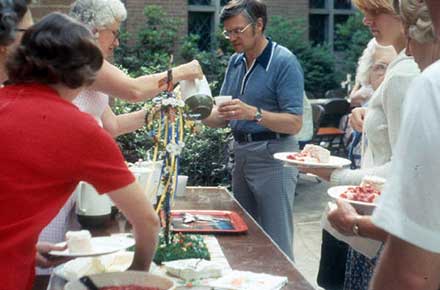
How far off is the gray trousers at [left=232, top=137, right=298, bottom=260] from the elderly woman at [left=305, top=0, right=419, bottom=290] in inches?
44.1

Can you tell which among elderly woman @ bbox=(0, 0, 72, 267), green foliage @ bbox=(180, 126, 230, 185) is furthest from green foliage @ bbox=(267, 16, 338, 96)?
elderly woman @ bbox=(0, 0, 72, 267)

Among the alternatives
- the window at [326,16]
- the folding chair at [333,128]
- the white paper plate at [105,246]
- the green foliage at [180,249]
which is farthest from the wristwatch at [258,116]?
the window at [326,16]

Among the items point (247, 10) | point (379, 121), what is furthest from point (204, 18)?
point (379, 121)

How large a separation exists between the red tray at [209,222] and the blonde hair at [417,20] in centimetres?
125

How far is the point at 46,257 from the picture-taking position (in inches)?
85.4

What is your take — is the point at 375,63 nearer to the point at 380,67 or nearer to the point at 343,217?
the point at 380,67

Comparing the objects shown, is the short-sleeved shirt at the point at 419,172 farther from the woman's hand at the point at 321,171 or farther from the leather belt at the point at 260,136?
the leather belt at the point at 260,136

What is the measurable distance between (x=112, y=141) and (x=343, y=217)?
2.23ft

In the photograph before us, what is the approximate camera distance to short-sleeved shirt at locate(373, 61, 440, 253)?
1.36 m

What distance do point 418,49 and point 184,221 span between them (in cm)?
149

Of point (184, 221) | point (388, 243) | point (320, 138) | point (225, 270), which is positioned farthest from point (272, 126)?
point (320, 138)

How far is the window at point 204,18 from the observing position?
1248 centimetres

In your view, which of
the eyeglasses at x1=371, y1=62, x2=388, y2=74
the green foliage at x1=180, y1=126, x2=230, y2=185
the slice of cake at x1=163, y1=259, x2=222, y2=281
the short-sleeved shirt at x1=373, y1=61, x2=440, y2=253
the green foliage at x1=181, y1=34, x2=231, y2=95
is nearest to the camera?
the short-sleeved shirt at x1=373, y1=61, x2=440, y2=253

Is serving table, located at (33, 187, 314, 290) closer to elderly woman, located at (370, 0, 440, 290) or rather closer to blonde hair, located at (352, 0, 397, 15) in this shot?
elderly woman, located at (370, 0, 440, 290)
